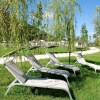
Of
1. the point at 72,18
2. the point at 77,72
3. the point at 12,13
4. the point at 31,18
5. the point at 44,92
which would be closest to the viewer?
the point at 12,13

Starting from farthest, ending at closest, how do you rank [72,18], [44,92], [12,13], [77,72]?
[72,18] → [77,72] → [44,92] → [12,13]

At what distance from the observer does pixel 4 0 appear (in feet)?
24.7

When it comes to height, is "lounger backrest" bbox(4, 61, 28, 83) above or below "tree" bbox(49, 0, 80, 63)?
below

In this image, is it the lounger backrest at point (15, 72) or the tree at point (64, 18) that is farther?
the tree at point (64, 18)

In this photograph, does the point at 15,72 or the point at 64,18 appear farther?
the point at 64,18

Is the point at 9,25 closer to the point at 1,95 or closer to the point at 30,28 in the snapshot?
the point at 30,28

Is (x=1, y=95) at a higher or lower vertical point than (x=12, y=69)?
lower

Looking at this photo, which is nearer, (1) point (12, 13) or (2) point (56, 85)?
(1) point (12, 13)

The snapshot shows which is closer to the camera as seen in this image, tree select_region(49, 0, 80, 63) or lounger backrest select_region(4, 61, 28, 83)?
lounger backrest select_region(4, 61, 28, 83)

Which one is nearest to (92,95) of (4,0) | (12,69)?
(12,69)

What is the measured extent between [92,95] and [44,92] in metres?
1.35

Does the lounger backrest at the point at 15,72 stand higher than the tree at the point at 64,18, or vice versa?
the tree at the point at 64,18

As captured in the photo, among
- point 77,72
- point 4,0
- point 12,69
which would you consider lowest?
point 77,72

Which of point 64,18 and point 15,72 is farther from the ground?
point 64,18
